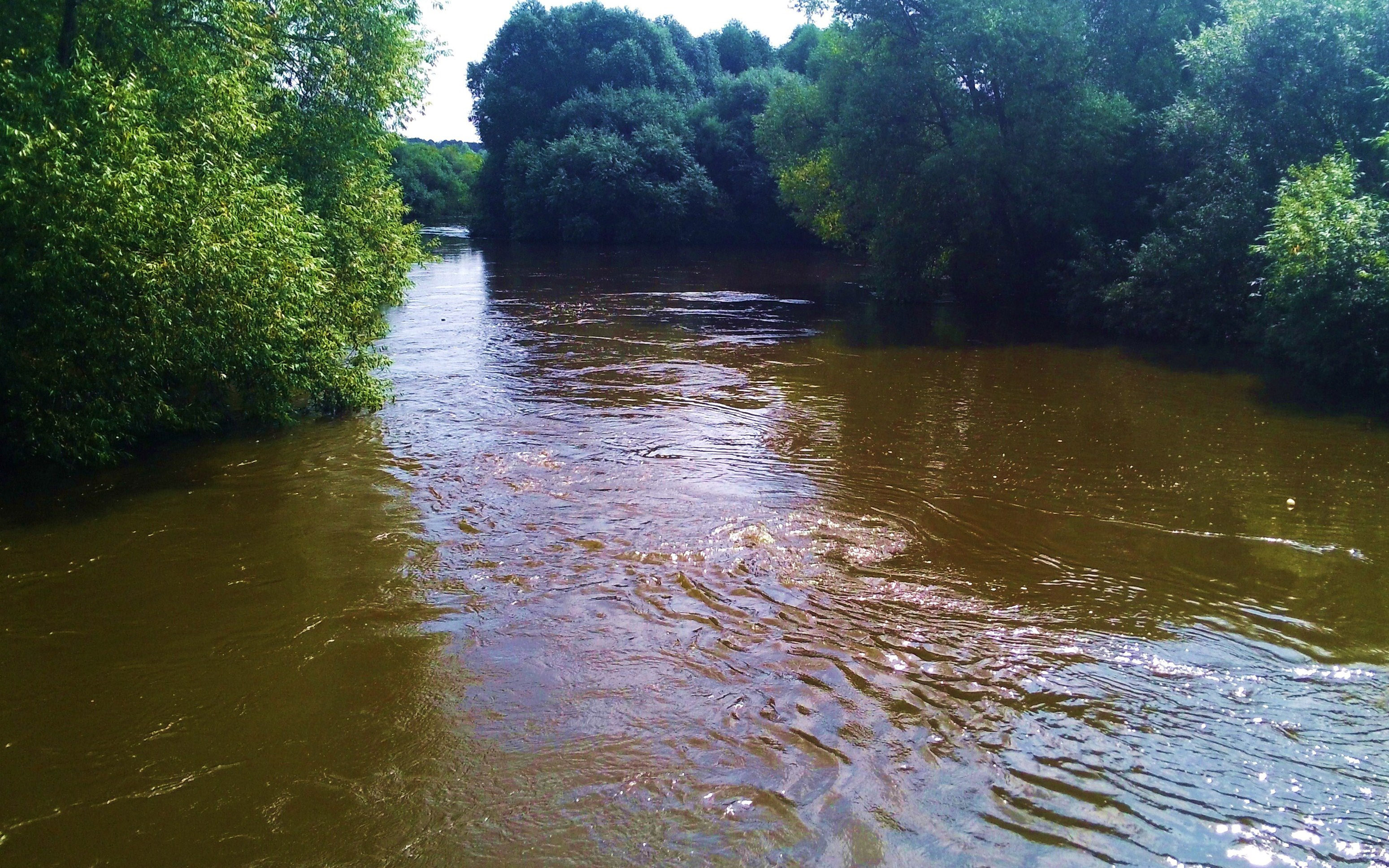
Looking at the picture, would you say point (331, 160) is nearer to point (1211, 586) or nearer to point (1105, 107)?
point (1211, 586)

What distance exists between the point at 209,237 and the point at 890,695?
26.7 feet

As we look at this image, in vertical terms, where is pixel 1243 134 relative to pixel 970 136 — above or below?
below

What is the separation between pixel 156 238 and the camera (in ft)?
31.4

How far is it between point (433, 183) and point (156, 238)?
77440 mm

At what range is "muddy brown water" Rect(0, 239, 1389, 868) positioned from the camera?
16.2ft

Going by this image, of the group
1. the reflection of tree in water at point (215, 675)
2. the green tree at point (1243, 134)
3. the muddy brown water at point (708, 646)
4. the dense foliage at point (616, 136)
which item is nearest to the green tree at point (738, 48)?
the dense foliage at point (616, 136)

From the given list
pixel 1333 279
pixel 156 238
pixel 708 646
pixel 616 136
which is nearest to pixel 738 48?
pixel 616 136

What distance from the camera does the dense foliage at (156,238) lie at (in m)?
8.95

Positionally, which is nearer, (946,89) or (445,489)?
(445,489)

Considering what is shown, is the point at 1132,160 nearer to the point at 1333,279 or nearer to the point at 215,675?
the point at 1333,279

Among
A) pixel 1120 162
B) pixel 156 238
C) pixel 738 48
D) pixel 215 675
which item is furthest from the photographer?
pixel 738 48

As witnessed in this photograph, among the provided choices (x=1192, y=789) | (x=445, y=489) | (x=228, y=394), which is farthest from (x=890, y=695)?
(x=228, y=394)

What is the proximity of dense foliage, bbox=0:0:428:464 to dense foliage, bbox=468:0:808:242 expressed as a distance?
35.9m

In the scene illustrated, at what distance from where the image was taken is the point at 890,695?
20.1ft
